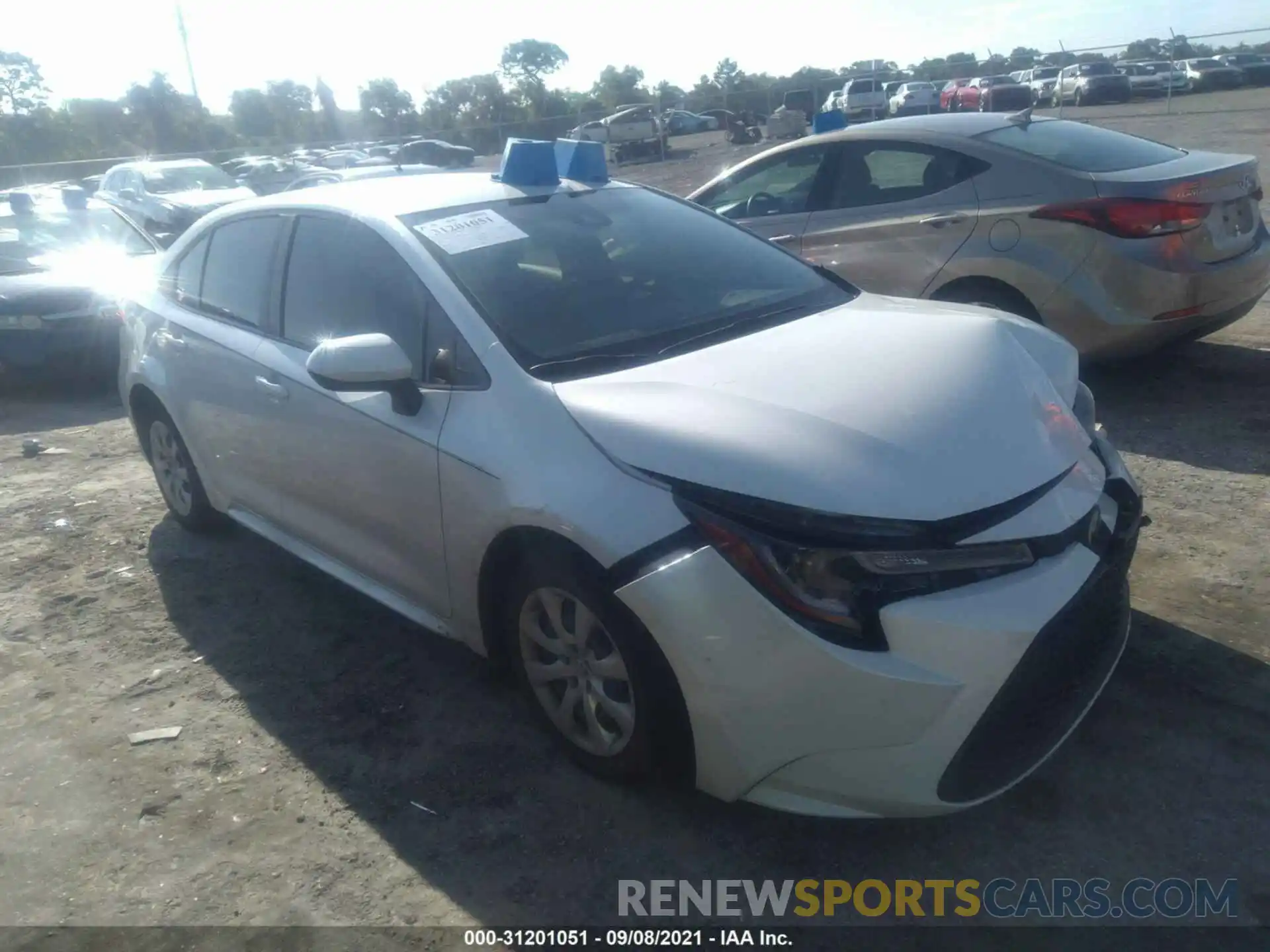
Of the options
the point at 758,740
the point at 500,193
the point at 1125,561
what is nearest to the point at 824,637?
the point at 758,740

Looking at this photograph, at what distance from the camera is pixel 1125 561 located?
9.67 feet

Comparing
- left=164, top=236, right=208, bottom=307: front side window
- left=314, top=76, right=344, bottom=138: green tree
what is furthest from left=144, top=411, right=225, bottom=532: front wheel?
left=314, top=76, right=344, bottom=138: green tree

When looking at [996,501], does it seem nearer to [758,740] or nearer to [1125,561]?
[1125,561]

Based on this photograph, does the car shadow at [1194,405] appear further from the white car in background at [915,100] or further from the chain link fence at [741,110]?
the white car in background at [915,100]

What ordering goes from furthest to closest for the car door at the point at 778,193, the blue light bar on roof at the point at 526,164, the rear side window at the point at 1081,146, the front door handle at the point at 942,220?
1. the car door at the point at 778,193
2. the front door handle at the point at 942,220
3. the rear side window at the point at 1081,146
4. the blue light bar on roof at the point at 526,164

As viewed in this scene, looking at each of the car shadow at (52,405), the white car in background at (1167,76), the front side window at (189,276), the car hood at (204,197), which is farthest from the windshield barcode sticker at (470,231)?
the white car in background at (1167,76)

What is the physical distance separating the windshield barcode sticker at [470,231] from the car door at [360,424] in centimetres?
14

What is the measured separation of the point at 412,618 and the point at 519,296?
3.68 feet

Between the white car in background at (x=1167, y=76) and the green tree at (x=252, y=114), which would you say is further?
the green tree at (x=252, y=114)

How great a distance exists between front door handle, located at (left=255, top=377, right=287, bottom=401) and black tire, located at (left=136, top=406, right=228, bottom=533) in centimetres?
101

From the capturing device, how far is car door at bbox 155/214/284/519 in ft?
13.7

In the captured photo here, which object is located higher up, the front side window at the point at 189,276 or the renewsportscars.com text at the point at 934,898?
the front side window at the point at 189,276

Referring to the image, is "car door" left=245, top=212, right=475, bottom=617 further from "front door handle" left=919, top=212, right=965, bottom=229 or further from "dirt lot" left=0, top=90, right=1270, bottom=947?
"front door handle" left=919, top=212, right=965, bottom=229

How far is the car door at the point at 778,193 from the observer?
6.75 m
